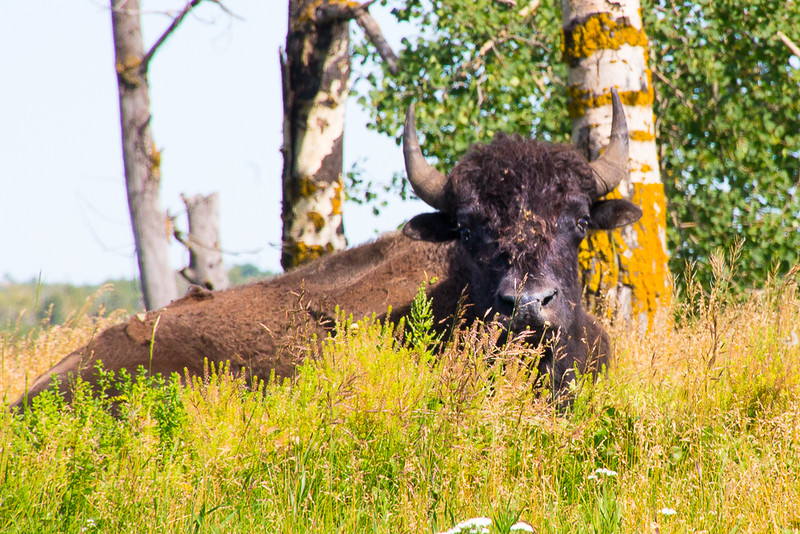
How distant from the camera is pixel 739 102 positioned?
38.5 feet

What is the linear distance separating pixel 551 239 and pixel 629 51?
2.66m

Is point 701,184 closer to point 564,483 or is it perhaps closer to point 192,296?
point 192,296

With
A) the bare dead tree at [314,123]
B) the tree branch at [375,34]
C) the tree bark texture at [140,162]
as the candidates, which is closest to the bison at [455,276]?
the bare dead tree at [314,123]

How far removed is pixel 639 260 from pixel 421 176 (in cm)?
215

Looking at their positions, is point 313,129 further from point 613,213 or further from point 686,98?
point 686,98

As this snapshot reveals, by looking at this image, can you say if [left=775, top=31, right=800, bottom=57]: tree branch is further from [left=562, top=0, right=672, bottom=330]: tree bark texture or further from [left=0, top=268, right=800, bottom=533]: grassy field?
[left=0, top=268, right=800, bottom=533]: grassy field

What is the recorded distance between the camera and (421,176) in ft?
18.3

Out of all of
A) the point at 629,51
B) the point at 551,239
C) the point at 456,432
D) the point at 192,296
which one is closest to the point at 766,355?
the point at 551,239

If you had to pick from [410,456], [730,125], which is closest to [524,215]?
[410,456]

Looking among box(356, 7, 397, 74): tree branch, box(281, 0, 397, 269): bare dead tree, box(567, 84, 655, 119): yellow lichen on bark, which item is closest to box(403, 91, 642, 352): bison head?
box(567, 84, 655, 119): yellow lichen on bark

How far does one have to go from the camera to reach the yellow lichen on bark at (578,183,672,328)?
6344 millimetres

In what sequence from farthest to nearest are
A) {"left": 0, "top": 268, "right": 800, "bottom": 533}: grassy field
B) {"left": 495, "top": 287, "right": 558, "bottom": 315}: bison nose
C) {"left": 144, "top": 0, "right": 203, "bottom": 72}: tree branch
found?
{"left": 144, "top": 0, "right": 203, "bottom": 72}: tree branch < {"left": 495, "top": 287, "right": 558, "bottom": 315}: bison nose < {"left": 0, "top": 268, "right": 800, "bottom": 533}: grassy field

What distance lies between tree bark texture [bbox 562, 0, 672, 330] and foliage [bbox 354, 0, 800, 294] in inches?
163

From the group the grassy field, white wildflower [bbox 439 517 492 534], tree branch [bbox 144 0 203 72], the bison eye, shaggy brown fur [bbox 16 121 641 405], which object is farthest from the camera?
tree branch [bbox 144 0 203 72]
